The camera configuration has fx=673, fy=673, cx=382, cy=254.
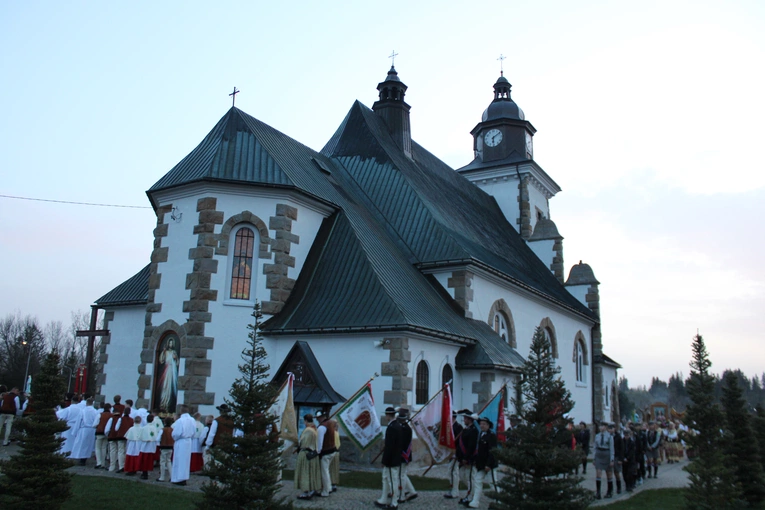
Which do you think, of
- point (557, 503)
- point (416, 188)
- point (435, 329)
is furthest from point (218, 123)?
point (557, 503)

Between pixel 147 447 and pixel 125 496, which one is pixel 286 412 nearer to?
pixel 147 447

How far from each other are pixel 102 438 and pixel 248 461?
858cm

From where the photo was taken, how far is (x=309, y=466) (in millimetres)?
12133

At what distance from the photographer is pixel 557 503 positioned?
8156 mm

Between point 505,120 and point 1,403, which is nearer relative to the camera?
point 1,403

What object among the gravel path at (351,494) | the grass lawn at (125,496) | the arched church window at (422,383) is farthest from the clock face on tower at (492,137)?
the grass lawn at (125,496)

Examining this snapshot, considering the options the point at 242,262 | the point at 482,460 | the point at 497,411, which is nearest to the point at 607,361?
the point at 242,262

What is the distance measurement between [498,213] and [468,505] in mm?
25476

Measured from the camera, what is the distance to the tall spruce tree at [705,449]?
35.8ft

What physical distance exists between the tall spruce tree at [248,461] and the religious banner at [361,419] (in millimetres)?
4537

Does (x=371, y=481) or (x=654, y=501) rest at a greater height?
(x=371, y=481)

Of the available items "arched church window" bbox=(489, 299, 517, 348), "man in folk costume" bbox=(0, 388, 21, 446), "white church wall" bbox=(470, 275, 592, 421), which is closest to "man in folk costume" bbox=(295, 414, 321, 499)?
"man in folk costume" bbox=(0, 388, 21, 446)

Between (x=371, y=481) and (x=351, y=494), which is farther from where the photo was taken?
(x=371, y=481)

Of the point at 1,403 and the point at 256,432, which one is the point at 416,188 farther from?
the point at 256,432
